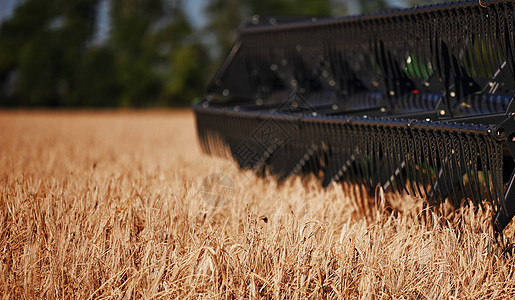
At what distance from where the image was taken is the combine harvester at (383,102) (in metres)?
2.78

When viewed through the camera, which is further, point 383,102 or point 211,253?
point 383,102

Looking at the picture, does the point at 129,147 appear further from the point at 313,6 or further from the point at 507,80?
the point at 313,6

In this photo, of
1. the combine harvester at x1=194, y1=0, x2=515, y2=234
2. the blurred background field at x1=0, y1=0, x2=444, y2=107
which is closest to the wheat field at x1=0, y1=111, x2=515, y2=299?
the combine harvester at x1=194, y1=0, x2=515, y2=234

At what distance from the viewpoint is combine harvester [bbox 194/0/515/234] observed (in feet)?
9.11

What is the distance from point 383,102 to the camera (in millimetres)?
4172

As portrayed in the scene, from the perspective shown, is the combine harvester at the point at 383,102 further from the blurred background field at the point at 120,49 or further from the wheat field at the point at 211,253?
the blurred background field at the point at 120,49

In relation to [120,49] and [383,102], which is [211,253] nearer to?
[383,102]

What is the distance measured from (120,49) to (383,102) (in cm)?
3099

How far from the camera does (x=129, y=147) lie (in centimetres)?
698

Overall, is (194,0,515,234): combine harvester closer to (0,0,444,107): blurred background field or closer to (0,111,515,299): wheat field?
(0,111,515,299): wheat field

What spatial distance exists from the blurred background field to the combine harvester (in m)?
24.7

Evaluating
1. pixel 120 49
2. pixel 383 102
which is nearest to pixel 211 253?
pixel 383 102

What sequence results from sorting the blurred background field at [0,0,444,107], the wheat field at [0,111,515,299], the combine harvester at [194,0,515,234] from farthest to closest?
1. the blurred background field at [0,0,444,107]
2. the combine harvester at [194,0,515,234]
3. the wheat field at [0,111,515,299]

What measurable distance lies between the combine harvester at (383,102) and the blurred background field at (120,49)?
2474 cm
